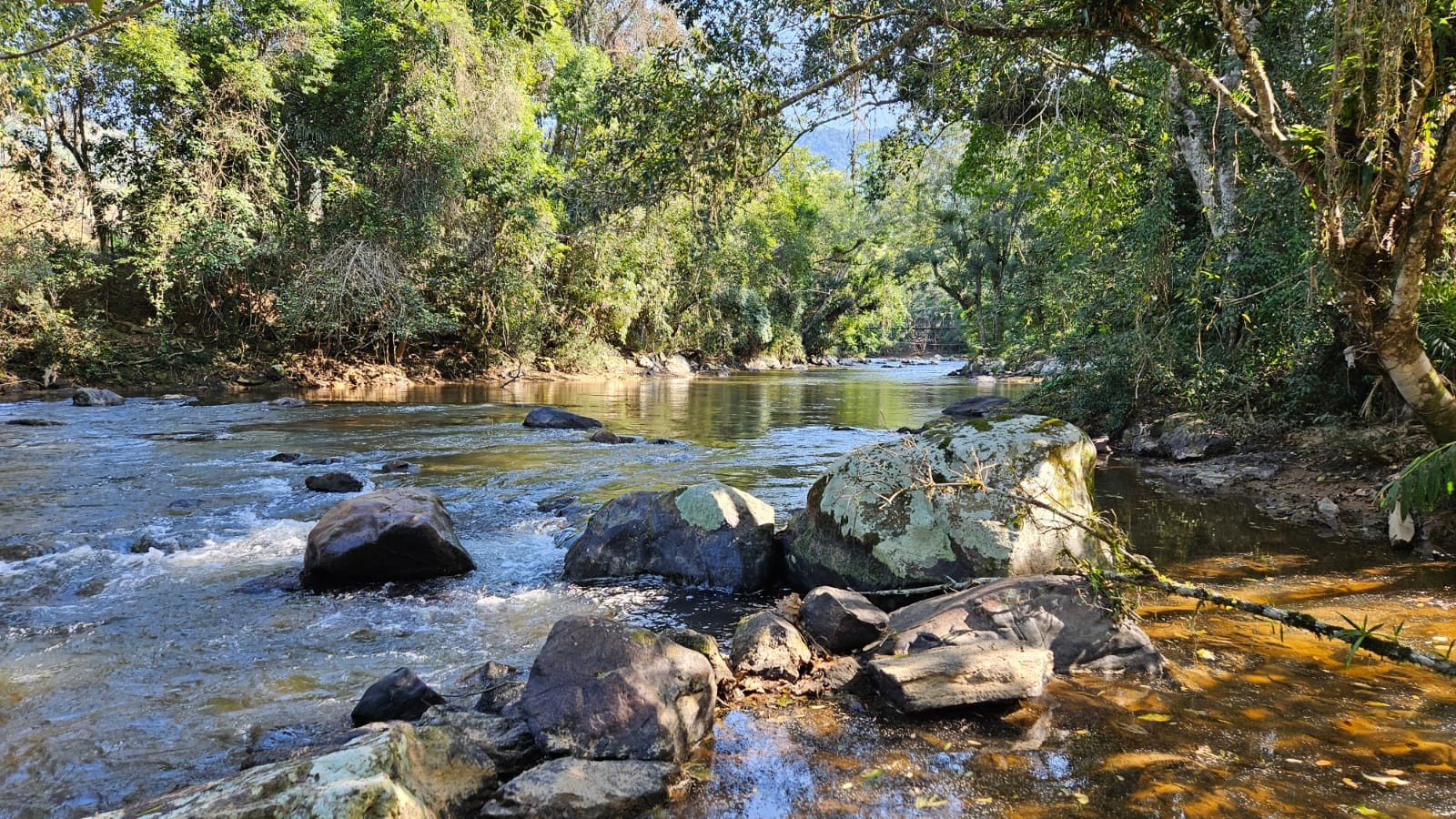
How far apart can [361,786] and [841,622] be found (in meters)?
2.79

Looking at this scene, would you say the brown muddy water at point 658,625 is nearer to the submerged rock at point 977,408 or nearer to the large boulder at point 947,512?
the large boulder at point 947,512

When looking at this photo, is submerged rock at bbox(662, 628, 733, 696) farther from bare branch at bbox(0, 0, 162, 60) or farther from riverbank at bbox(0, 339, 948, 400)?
riverbank at bbox(0, 339, 948, 400)

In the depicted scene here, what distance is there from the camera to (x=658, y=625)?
4934 millimetres

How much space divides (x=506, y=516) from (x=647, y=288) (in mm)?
24054

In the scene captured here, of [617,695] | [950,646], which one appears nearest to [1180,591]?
[950,646]

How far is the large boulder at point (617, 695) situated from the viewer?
10.6ft

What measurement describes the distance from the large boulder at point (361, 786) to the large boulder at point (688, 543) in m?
2.93

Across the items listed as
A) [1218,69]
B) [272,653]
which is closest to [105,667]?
[272,653]

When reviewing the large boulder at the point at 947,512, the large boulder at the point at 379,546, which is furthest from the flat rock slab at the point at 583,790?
the large boulder at the point at 379,546

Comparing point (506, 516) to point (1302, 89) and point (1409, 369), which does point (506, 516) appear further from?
point (1302, 89)

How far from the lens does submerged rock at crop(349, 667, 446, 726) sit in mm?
3477

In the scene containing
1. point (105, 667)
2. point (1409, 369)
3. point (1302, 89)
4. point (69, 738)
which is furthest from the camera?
point (1302, 89)

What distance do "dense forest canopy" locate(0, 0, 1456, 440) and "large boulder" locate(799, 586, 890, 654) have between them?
3.92m

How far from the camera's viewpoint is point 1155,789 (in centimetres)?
293
